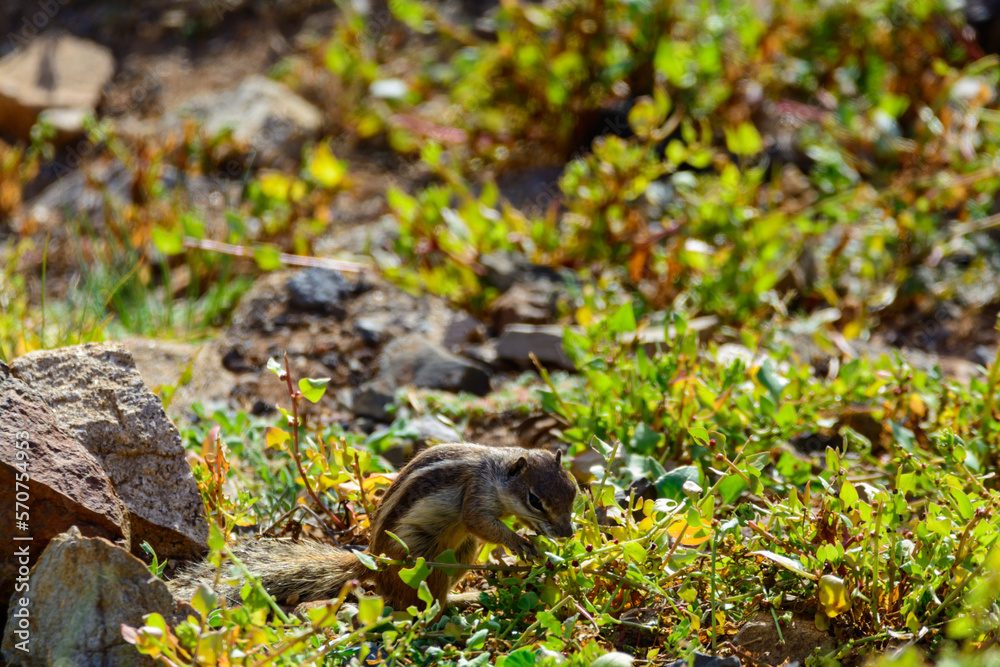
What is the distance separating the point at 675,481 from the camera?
104 inches

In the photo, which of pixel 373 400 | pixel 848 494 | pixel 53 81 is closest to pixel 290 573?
pixel 373 400

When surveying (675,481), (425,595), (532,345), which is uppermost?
(425,595)

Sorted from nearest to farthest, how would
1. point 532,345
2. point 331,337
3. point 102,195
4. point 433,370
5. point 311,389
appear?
point 311,389, point 433,370, point 532,345, point 331,337, point 102,195

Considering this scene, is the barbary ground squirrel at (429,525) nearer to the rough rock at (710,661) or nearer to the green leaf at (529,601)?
the green leaf at (529,601)

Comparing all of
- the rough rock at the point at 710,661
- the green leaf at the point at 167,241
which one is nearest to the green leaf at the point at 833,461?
the rough rock at the point at 710,661

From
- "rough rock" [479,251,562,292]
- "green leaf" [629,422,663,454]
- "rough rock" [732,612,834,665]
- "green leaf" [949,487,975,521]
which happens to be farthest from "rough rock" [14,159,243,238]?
"green leaf" [949,487,975,521]

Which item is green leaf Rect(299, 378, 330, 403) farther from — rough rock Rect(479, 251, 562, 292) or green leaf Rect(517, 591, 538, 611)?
rough rock Rect(479, 251, 562, 292)

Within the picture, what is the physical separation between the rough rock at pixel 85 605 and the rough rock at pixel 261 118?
4.71m

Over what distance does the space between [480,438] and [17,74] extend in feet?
20.4

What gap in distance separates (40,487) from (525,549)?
134 centimetres

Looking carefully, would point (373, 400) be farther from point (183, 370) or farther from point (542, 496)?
point (542, 496)

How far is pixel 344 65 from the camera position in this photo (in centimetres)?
705

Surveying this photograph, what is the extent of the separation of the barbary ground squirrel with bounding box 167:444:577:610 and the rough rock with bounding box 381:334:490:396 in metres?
1.37

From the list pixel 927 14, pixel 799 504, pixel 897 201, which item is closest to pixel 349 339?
pixel 799 504
